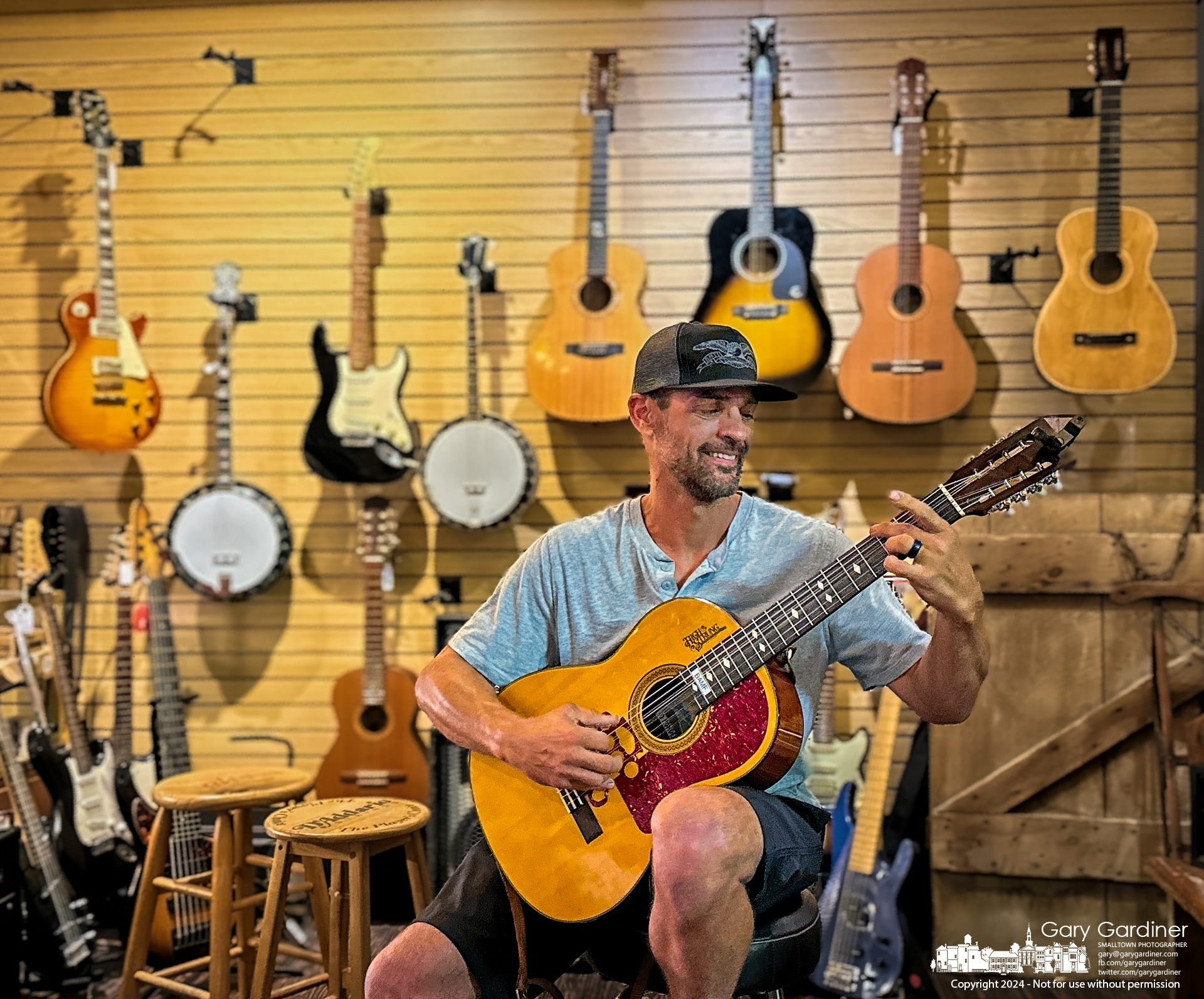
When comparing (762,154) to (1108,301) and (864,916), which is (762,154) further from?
(864,916)

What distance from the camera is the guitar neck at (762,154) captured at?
12.5 feet

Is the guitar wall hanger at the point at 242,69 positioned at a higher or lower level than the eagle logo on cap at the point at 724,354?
higher

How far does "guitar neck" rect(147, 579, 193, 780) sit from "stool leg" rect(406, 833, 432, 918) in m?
1.29

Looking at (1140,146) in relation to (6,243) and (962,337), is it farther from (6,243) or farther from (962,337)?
(6,243)

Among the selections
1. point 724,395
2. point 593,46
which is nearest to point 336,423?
point 593,46

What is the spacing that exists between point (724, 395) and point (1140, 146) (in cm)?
268

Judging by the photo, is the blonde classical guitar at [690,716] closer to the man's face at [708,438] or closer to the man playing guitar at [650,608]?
the man playing guitar at [650,608]

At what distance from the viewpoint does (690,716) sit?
1977mm

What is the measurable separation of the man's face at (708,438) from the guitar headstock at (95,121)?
2955mm

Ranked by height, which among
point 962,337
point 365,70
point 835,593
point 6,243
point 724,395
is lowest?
point 835,593

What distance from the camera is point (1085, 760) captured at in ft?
10.8

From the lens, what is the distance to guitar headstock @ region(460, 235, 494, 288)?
3.98 m

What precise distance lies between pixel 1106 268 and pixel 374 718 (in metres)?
3.00

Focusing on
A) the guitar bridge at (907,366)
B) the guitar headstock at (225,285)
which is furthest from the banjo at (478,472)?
the guitar bridge at (907,366)
